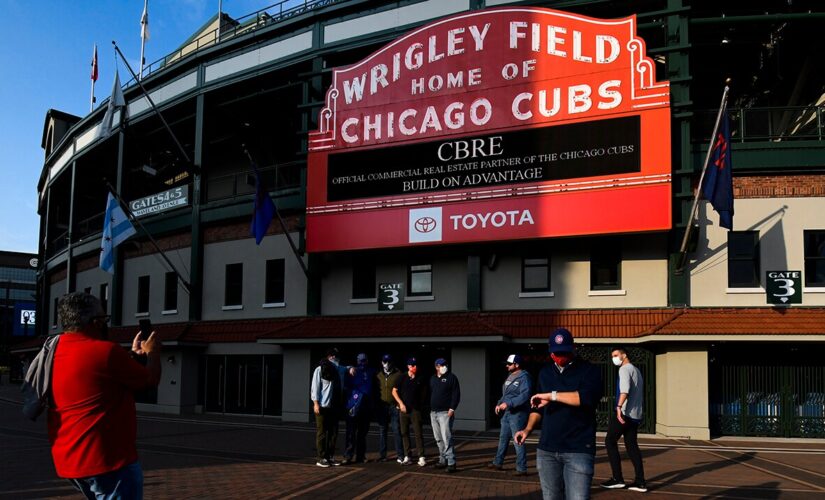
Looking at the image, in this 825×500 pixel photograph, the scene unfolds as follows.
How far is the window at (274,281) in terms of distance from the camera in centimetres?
2478

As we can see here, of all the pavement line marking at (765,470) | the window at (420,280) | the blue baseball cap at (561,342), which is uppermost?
the window at (420,280)

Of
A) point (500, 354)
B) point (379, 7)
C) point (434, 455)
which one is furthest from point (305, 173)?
point (434, 455)

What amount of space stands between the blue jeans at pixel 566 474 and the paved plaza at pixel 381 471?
3.98 meters

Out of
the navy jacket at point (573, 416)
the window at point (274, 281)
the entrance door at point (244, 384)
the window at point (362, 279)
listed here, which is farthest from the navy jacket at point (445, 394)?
the entrance door at point (244, 384)

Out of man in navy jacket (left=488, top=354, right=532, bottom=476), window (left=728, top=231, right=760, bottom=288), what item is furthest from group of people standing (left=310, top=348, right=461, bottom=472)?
window (left=728, top=231, right=760, bottom=288)

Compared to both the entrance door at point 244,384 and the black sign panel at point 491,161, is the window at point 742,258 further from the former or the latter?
the entrance door at point 244,384

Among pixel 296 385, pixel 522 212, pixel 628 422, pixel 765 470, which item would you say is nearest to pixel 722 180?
pixel 522 212

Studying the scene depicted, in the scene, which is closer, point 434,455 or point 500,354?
point 434,455

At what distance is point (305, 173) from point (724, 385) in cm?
1378

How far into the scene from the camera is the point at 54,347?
14.7ft

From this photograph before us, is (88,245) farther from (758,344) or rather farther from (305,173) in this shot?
(758,344)

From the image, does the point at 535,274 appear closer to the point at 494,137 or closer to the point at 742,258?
the point at 494,137

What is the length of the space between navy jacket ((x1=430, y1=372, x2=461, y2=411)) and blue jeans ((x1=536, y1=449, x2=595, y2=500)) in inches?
241

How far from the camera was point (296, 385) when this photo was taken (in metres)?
23.1
